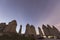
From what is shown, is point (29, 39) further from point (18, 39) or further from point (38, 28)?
point (38, 28)

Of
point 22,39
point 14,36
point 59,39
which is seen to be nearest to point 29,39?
point 22,39

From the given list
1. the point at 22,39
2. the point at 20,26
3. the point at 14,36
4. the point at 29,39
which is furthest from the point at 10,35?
the point at 20,26


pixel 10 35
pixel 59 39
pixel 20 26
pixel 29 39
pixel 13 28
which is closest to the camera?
pixel 10 35

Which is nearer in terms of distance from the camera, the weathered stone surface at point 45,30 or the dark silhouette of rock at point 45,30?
the weathered stone surface at point 45,30

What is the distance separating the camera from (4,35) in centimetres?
1547

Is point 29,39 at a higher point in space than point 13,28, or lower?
lower

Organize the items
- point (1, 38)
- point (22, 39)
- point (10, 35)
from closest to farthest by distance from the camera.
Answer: point (1, 38) → point (10, 35) → point (22, 39)

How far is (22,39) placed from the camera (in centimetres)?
1752

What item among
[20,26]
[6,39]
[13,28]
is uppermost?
[20,26]

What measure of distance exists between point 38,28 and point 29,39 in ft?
98.6

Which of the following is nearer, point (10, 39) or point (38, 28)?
point (10, 39)

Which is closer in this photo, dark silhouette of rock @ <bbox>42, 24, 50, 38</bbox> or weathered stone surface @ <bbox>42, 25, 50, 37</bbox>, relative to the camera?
weathered stone surface @ <bbox>42, 25, 50, 37</bbox>

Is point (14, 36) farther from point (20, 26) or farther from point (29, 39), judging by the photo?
point (20, 26)

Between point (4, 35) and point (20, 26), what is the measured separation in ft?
88.7
